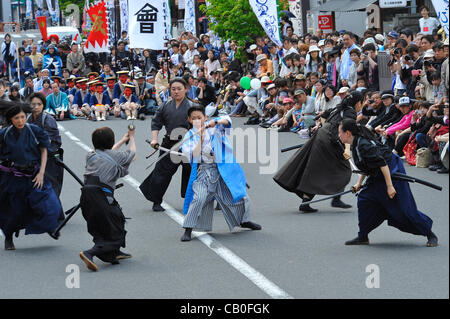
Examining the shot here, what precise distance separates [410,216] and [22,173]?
13.0 feet

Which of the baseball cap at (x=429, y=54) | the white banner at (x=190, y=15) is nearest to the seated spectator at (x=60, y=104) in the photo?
the white banner at (x=190, y=15)

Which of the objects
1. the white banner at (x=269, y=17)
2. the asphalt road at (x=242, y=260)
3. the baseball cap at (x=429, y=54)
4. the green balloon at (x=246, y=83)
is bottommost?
the asphalt road at (x=242, y=260)

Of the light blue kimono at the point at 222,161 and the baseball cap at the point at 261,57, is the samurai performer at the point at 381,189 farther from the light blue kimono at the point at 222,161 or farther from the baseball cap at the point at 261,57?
the baseball cap at the point at 261,57

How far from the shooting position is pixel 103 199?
824 cm

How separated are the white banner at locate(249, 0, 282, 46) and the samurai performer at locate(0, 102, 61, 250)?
14126 mm

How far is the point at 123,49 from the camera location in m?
33.2

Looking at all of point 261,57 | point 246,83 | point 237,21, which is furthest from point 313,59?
point 237,21

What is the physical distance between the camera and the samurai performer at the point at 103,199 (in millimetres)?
8203

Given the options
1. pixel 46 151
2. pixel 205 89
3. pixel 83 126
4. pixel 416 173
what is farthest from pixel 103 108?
pixel 46 151

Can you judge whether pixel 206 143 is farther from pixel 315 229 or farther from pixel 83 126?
pixel 83 126

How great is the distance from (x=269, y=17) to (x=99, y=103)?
598 centimetres

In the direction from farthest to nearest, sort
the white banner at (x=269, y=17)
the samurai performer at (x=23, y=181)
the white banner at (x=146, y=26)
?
the white banner at (x=269, y=17) < the white banner at (x=146, y=26) < the samurai performer at (x=23, y=181)

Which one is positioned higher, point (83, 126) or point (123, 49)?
point (123, 49)

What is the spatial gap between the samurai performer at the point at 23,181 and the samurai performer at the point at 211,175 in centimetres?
149
